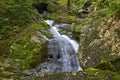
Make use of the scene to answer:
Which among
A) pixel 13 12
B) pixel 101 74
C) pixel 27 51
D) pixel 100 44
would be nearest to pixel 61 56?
pixel 27 51

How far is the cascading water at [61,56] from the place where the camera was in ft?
40.1

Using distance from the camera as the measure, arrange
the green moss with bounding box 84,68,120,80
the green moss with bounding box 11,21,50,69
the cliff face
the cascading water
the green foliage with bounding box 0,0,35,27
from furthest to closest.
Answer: the green foliage with bounding box 0,0,35,27 < the cascading water < the green moss with bounding box 11,21,50,69 < the cliff face < the green moss with bounding box 84,68,120,80

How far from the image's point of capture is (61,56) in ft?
42.8

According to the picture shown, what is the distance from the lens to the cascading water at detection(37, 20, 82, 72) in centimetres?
1223

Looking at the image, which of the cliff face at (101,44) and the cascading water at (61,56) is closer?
the cliff face at (101,44)

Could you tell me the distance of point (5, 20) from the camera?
1394cm

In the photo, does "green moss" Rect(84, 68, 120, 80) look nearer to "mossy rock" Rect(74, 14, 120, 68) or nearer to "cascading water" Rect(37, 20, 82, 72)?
"mossy rock" Rect(74, 14, 120, 68)

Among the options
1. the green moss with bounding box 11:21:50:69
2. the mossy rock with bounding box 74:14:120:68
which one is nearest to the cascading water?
the green moss with bounding box 11:21:50:69

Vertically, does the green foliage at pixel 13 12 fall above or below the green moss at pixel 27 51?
above

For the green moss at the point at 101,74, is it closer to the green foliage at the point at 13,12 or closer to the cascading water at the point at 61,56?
the cascading water at the point at 61,56

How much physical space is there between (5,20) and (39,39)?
7.40ft

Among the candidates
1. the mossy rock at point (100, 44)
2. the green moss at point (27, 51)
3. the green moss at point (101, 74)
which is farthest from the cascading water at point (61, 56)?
the green moss at point (101, 74)

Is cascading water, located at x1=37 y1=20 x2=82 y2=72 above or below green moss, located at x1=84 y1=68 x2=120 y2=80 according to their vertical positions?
above

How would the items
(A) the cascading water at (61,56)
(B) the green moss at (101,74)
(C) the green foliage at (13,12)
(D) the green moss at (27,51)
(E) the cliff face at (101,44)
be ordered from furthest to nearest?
1. (C) the green foliage at (13,12)
2. (A) the cascading water at (61,56)
3. (D) the green moss at (27,51)
4. (E) the cliff face at (101,44)
5. (B) the green moss at (101,74)
